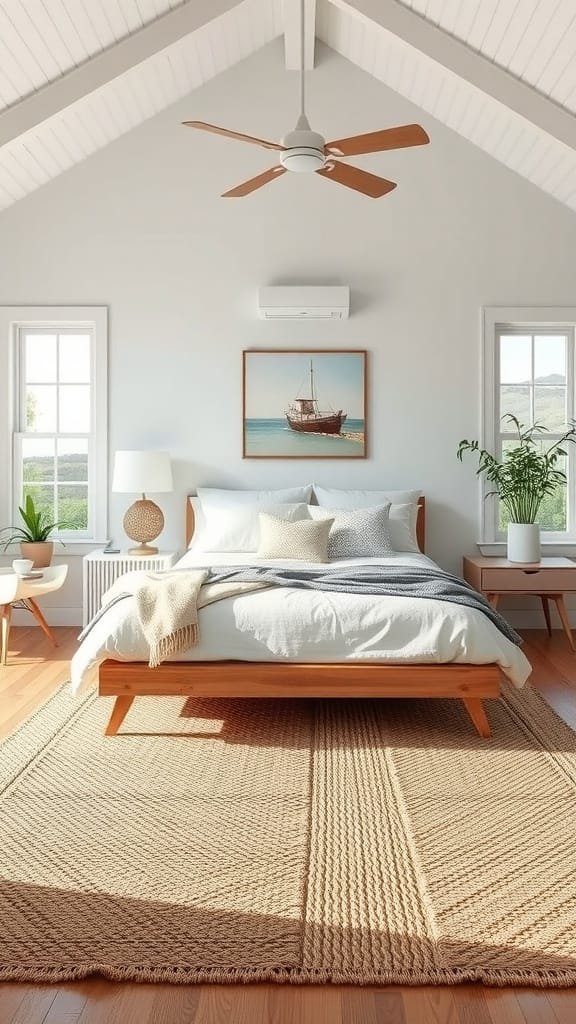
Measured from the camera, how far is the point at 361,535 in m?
5.03

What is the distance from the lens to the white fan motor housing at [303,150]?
336 cm

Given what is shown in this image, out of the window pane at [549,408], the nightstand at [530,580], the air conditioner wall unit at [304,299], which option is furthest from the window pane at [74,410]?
the window pane at [549,408]

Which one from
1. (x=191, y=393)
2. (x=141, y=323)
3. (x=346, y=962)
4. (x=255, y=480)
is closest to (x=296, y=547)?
(x=255, y=480)

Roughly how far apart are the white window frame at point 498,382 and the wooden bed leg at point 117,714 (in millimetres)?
3101

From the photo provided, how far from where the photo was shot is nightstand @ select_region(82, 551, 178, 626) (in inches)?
209

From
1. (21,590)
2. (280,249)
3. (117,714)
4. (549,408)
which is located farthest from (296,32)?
(117,714)

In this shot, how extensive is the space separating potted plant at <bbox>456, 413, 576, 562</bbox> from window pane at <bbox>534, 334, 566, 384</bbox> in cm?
35

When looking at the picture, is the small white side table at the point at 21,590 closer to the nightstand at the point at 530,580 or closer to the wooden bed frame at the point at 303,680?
the wooden bed frame at the point at 303,680

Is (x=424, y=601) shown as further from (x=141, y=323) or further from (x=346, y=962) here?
(x=141, y=323)

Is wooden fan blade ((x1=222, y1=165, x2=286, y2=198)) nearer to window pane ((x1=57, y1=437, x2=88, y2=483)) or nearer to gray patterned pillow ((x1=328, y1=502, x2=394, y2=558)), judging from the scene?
gray patterned pillow ((x1=328, y1=502, x2=394, y2=558))

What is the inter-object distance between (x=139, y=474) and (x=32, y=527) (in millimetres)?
846

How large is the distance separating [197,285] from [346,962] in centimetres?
471

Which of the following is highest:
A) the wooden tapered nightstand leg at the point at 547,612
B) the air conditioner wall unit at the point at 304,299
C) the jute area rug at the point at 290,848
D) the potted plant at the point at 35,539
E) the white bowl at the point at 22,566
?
the air conditioner wall unit at the point at 304,299

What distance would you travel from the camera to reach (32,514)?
18.2ft
